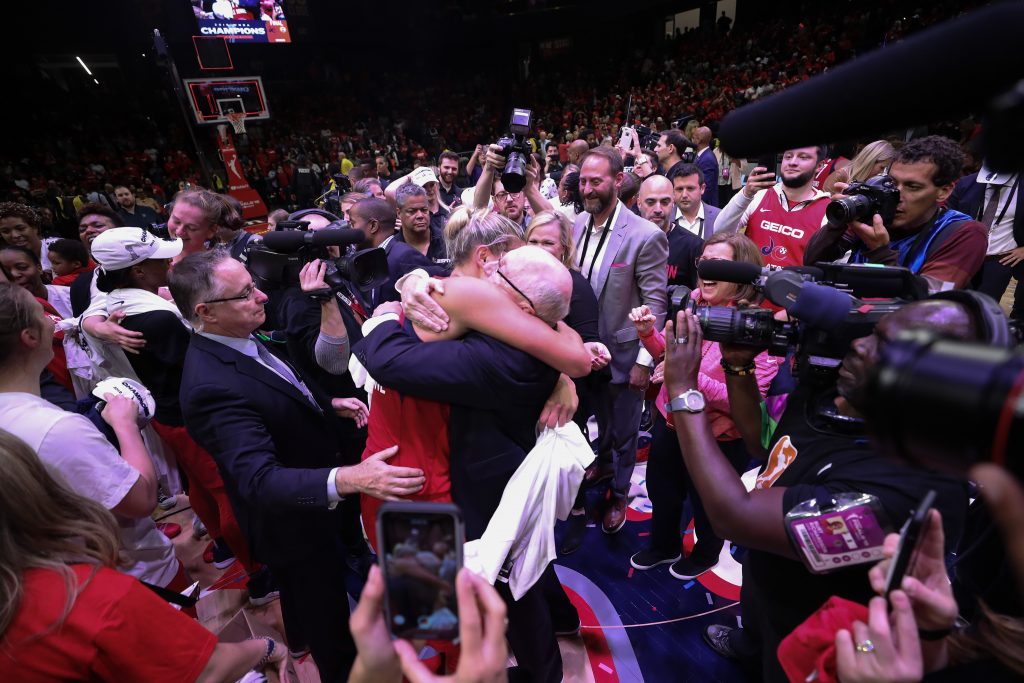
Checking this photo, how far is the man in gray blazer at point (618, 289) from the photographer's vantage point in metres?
2.77

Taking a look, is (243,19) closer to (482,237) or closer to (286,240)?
(286,240)

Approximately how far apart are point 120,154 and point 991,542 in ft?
62.2

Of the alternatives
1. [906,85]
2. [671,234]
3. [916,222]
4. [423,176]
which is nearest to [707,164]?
[671,234]

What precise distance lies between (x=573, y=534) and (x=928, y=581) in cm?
206

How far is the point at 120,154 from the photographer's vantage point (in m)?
14.4

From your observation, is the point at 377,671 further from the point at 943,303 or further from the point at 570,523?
the point at 570,523

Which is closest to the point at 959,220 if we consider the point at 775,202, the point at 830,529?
the point at 775,202

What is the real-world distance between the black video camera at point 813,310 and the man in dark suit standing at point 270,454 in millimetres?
1022

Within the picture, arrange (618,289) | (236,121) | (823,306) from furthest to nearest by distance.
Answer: (236,121)
(618,289)
(823,306)

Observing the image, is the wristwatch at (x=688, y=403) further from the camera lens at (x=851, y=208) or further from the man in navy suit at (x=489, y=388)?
the camera lens at (x=851, y=208)

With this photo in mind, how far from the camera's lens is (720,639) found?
7.02 feet

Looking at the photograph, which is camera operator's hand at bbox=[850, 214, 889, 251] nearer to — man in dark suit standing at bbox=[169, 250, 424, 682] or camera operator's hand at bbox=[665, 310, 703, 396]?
camera operator's hand at bbox=[665, 310, 703, 396]

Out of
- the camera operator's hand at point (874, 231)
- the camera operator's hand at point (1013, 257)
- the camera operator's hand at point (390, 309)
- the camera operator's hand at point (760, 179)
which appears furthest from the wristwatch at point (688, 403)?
the camera operator's hand at point (1013, 257)

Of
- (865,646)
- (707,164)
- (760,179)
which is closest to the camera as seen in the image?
(865,646)
